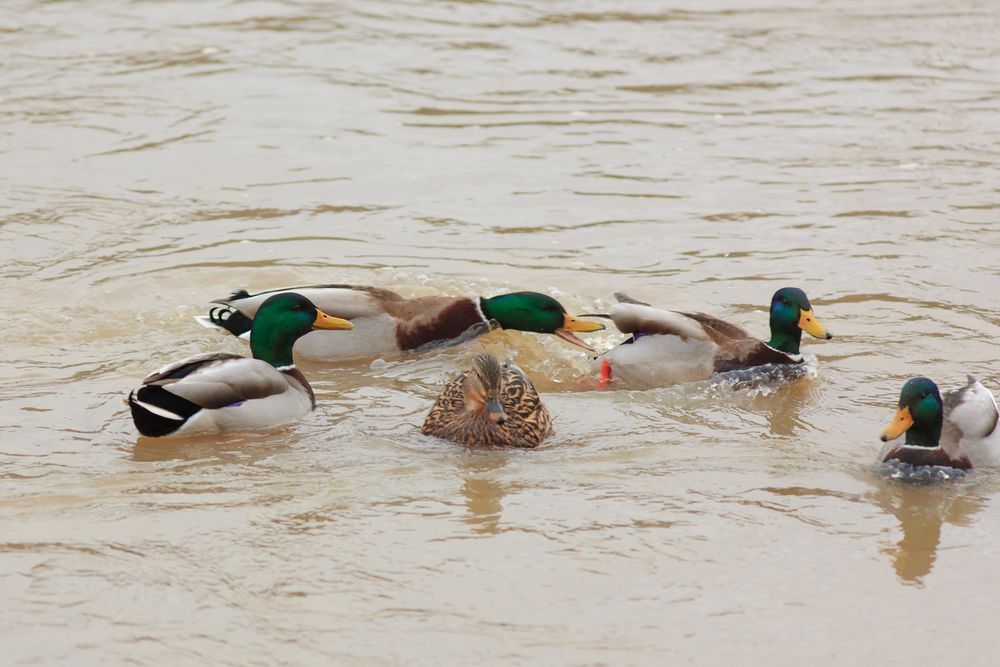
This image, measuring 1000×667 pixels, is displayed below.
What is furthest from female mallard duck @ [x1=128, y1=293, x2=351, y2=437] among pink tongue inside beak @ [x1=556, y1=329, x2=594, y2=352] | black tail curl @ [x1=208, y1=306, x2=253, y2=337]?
pink tongue inside beak @ [x1=556, y1=329, x2=594, y2=352]

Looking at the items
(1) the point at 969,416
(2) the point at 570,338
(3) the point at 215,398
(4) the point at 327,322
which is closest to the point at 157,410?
(3) the point at 215,398

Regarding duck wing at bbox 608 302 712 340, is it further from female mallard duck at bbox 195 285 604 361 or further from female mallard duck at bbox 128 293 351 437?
female mallard duck at bbox 128 293 351 437

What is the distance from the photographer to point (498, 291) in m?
9.93

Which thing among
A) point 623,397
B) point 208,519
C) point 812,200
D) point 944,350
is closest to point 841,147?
point 812,200

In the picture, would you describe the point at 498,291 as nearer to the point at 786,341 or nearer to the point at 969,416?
the point at 786,341

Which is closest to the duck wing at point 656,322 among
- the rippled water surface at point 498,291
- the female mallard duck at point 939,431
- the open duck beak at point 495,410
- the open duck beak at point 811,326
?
the rippled water surface at point 498,291

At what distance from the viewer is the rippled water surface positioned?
542 cm

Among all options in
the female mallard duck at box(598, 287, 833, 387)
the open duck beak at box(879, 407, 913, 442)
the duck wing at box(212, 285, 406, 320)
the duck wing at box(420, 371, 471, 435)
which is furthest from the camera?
the duck wing at box(212, 285, 406, 320)

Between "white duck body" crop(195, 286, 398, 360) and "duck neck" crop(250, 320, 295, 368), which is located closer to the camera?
"duck neck" crop(250, 320, 295, 368)

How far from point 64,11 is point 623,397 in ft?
37.1

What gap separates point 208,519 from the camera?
612cm

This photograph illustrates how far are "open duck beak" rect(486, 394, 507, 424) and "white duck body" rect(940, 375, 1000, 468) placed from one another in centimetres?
205

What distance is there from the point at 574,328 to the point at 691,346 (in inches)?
36.7

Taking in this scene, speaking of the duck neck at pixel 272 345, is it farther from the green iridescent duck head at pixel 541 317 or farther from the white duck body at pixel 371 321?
the green iridescent duck head at pixel 541 317
